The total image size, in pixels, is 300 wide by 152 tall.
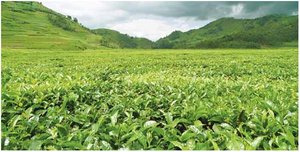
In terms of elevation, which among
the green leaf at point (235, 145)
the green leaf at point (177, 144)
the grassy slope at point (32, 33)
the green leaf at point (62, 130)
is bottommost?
the grassy slope at point (32, 33)

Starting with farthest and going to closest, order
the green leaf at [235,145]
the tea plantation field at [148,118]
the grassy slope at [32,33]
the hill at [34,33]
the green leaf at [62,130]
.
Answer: the grassy slope at [32,33] < the hill at [34,33] < the green leaf at [62,130] < the tea plantation field at [148,118] < the green leaf at [235,145]

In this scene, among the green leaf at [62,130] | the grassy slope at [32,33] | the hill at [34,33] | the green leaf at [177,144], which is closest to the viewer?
the green leaf at [177,144]

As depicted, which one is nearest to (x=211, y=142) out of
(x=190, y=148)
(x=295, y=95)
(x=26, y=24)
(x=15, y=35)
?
(x=190, y=148)

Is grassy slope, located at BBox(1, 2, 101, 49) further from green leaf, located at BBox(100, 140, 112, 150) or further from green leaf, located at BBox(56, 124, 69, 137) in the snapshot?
green leaf, located at BBox(100, 140, 112, 150)

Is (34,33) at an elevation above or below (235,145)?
below

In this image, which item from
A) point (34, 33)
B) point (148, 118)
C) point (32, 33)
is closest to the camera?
point (148, 118)

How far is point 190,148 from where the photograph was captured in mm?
3713

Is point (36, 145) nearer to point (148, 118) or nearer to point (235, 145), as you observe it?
point (148, 118)

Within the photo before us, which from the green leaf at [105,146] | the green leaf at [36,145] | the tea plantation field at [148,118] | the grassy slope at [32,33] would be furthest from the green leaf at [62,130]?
the grassy slope at [32,33]

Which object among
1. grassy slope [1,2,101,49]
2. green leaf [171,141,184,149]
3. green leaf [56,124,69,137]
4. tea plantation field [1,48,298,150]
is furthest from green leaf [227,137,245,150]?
grassy slope [1,2,101,49]

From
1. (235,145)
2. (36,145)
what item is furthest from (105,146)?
(235,145)

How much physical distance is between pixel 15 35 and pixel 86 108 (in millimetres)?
137520

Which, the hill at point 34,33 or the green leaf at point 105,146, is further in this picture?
the hill at point 34,33

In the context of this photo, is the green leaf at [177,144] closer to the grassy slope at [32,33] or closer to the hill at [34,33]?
the hill at [34,33]
